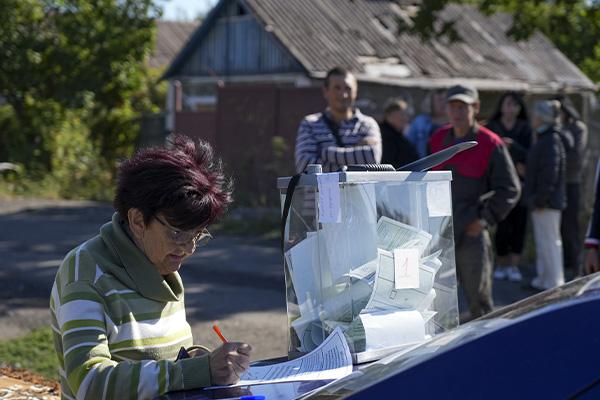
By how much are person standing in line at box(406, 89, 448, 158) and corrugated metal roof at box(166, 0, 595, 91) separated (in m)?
10.1

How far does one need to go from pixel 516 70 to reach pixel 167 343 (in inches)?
911

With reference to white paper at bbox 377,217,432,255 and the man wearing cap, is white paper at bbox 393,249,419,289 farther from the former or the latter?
the man wearing cap

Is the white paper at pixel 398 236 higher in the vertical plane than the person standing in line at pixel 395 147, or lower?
lower

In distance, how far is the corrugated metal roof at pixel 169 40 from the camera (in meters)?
38.3

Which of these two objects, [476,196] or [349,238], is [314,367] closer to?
[349,238]

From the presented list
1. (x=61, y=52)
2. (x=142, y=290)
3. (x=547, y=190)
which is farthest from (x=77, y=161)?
(x=142, y=290)

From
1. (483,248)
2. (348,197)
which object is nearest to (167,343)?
(348,197)

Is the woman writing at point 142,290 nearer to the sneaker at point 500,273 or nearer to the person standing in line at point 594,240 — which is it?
the person standing in line at point 594,240

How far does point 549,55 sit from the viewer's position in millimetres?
27172

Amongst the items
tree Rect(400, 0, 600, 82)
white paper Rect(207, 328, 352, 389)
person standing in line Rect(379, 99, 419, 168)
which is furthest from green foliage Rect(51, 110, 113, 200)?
white paper Rect(207, 328, 352, 389)

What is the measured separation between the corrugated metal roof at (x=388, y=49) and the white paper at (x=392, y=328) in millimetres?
18525

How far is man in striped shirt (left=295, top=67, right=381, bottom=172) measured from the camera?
21.9 feet

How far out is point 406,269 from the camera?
10.8ft

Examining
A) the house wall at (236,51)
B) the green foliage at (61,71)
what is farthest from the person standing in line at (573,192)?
the green foliage at (61,71)
